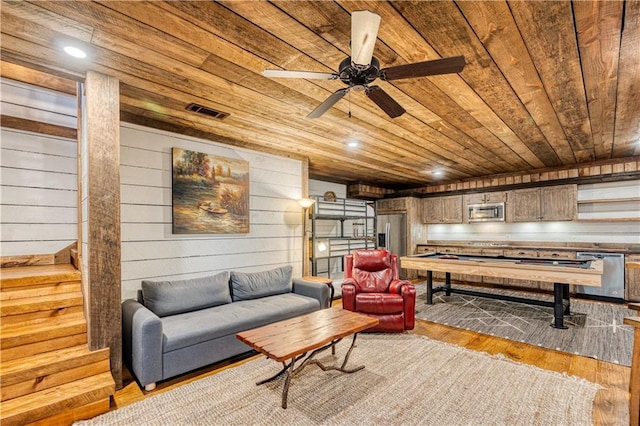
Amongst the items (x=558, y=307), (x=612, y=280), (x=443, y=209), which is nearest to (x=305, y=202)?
(x=558, y=307)

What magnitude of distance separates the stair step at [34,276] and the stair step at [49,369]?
31.1 inches

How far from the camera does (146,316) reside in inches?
101

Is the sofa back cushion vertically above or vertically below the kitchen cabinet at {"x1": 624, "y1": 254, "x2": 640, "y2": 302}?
above

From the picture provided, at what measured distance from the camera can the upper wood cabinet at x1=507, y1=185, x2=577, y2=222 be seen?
18.7ft

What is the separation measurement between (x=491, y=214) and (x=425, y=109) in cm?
481

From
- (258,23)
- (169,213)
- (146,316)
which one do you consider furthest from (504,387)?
(169,213)

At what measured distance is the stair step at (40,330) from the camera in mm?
2246

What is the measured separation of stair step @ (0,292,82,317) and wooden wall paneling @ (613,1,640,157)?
4463mm

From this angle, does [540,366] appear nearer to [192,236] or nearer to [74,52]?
[192,236]

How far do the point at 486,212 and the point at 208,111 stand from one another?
6260 millimetres

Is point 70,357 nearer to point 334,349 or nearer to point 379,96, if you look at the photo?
point 334,349

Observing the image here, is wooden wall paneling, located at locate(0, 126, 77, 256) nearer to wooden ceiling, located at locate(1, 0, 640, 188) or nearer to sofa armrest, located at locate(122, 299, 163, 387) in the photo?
wooden ceiling, located at locate(1, 0, 640, 188)

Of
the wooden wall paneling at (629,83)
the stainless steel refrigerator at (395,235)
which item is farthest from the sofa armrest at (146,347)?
the stainless steel refrigerator at (395,235)

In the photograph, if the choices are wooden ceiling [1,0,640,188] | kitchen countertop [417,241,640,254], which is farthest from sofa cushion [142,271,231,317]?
kitchen countertop [417,241,640,254]
